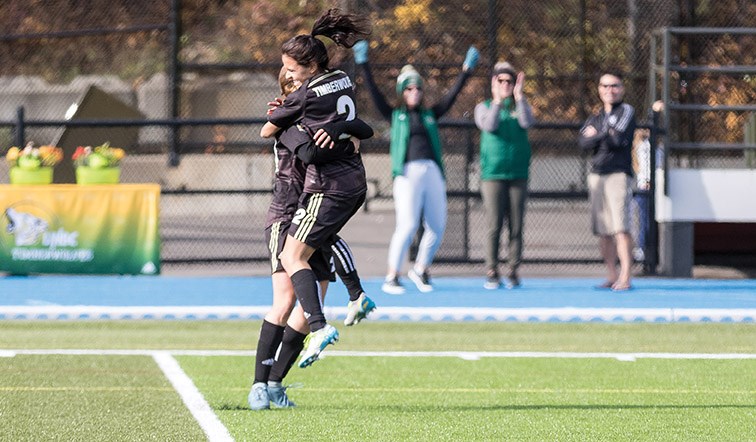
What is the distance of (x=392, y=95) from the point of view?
832 inches

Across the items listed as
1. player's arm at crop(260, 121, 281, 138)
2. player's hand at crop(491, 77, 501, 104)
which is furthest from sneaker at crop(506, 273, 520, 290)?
player's arm at crop(260, 121, 281, 138)

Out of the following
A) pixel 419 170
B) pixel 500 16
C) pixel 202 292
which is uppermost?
pixel 500 16

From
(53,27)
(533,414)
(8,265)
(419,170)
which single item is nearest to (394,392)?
(533,414)

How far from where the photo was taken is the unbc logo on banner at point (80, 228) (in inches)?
605

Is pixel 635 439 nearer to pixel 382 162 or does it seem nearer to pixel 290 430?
pixel 290 430

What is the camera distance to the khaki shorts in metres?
14.7

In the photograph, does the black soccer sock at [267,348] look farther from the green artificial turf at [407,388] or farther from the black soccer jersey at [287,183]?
the black soccer jersey at [287,183]

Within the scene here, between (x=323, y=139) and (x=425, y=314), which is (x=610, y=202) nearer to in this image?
(x=425, y=314)

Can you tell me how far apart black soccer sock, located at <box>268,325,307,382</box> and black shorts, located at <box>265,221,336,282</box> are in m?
0.32

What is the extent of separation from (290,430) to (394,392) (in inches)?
61.5

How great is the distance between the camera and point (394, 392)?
8.69m

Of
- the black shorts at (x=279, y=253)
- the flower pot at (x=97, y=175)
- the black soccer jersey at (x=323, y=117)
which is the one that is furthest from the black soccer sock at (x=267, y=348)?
the flower pot at (x=97, y=175)

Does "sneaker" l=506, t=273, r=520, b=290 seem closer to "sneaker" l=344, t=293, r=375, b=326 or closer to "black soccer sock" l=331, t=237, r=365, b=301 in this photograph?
"black soccer sock" l=331, t=237, r=365, b=301

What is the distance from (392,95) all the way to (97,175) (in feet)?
20.6
